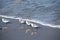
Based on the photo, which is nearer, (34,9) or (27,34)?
(27,34)

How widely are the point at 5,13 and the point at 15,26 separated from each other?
349 millimetres

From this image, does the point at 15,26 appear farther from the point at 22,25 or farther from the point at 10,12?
the point at 10,12

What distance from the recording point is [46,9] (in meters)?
1.73

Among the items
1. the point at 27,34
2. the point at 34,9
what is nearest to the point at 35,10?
the point at 34,9

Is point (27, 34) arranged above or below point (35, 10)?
below

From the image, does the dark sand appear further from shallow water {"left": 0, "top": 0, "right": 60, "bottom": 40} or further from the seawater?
the seawater

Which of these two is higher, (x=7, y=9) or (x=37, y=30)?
(x=7, y=9)

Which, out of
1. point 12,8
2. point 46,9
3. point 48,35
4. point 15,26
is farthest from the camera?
point 12,8

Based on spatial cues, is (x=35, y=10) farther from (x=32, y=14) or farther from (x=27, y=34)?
(x=27, y=34)

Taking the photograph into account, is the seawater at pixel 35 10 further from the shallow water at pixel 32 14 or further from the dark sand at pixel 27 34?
the dark sand at pixel 27 34

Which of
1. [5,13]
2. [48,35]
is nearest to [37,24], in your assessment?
Result: [48,35]

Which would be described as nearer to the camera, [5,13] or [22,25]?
[22,25]

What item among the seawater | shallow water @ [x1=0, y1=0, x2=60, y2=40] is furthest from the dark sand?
the seawater

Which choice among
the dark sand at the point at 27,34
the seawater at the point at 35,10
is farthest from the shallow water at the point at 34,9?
the dark sand at the point at 27,34
